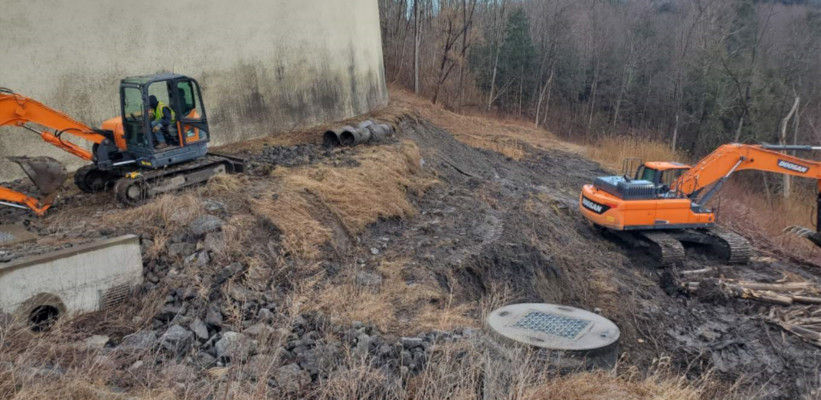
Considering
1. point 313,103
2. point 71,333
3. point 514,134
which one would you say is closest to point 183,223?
point 71,333

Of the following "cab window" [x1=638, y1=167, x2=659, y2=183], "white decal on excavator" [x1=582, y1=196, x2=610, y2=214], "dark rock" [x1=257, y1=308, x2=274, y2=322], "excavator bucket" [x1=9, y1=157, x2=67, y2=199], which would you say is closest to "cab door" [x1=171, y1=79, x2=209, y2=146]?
"excavator bucket" [x1=9, y1=157, x2=67, y2=199]

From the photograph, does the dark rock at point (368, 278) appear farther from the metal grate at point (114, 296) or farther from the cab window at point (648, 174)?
the cab window at point (648, 174)

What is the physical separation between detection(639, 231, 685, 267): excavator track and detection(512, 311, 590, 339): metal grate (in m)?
6.20

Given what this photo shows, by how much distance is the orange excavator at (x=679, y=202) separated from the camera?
10734 millimetres

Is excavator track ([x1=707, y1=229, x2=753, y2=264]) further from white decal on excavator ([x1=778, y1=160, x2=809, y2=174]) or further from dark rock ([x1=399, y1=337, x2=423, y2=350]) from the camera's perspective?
dark rock ([x1=399, y1=337, x2=423, y2=350])

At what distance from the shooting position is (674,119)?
30.6m

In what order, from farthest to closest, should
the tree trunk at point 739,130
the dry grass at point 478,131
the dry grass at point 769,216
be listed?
the tree trunk at point 739,130 → the dry grass at point 478,131 → the dry grass at point 769,216

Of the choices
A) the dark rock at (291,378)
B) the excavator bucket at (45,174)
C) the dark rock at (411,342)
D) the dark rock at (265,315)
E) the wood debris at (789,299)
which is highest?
the excavator bucket at (45,174)

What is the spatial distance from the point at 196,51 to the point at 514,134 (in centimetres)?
1410

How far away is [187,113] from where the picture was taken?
8922 mm

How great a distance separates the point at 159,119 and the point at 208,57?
3.94m

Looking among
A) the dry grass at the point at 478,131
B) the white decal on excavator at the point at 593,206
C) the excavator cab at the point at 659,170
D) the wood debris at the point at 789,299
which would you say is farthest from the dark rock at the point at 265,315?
the dry grass at the point at 478,131

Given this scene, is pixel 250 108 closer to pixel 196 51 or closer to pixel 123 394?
pixel 196 51

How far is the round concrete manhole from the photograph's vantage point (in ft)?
14.9
